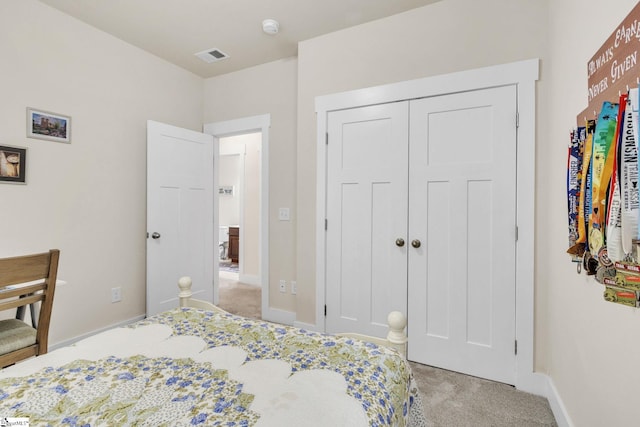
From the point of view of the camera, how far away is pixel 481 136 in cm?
219

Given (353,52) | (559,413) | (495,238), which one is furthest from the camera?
(353,52)

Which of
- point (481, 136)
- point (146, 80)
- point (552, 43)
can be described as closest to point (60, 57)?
point (146, 80)

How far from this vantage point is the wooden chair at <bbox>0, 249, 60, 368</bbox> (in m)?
1.62

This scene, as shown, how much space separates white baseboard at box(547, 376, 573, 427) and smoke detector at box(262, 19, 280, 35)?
127 inches

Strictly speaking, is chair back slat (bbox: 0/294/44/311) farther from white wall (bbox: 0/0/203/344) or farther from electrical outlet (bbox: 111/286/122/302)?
electrical outlet (bbox: 111/286/122/302)

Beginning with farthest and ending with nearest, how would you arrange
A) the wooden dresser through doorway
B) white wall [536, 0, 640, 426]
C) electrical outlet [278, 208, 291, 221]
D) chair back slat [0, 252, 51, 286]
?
the wooden dresser through doorway
electrical outlet [278, 208, 291, 221]
chair back slat [0, 252, 51, 286]
white wall [536, 0, 640, 426]

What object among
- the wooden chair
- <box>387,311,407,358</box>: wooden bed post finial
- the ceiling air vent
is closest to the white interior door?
the ceiling air vent

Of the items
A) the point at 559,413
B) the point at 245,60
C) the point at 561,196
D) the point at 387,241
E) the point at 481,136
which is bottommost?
the point at 559,413

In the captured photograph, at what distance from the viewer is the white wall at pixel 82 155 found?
90.9 inches

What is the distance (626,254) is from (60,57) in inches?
143

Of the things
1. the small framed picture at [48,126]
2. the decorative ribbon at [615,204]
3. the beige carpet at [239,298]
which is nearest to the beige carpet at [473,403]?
the decorative ribbon at [615,204]

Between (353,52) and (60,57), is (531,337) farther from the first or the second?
(60,57)

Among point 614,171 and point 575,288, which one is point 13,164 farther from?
point 575,288

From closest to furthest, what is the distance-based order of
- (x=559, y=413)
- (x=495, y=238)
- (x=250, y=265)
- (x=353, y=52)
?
(x=559, y=413) → (x=495, y=238) → (x=353, y=52) → (x=250, y=265)
